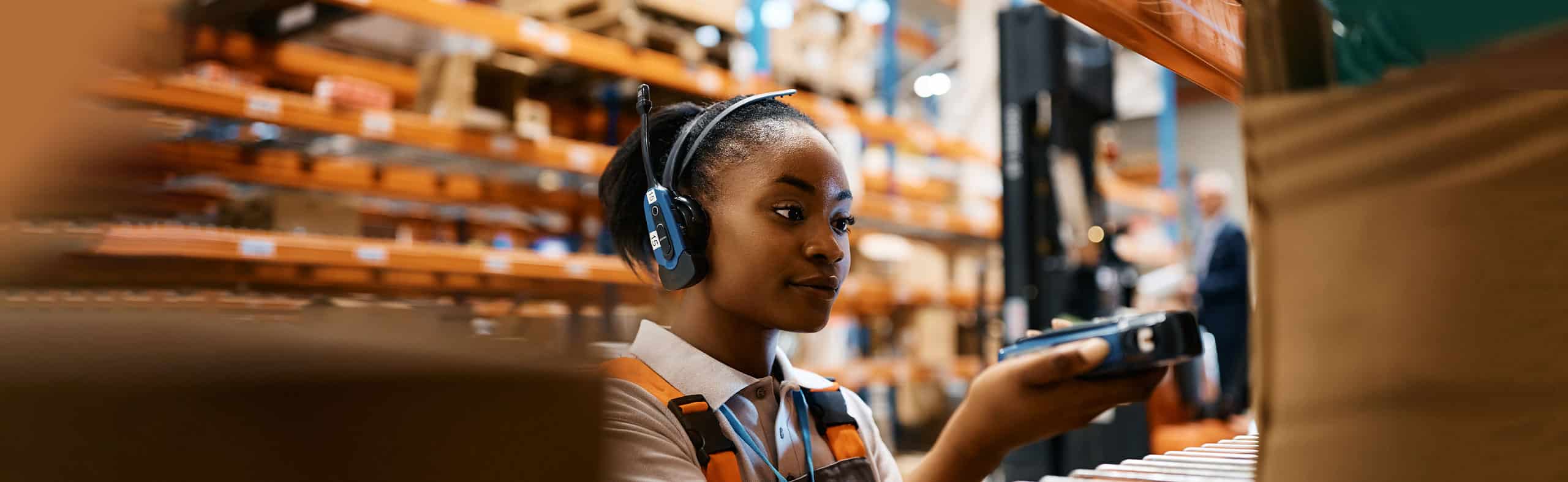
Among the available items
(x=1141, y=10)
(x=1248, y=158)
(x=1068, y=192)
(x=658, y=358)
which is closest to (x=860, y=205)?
(x=1068, y=192)

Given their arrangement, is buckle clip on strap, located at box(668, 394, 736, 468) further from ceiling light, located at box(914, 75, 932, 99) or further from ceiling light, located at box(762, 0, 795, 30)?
ceiling light, located at box(914, 75, 932, 99)

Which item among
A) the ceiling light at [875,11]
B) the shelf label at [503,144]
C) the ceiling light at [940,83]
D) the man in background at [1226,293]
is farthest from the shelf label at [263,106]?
the ceiling light at [940,83]

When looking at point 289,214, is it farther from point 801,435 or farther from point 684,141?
point 801,435

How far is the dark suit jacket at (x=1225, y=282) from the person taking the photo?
171 inches

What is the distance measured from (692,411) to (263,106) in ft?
6.91

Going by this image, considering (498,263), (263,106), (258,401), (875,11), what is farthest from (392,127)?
(875,11)

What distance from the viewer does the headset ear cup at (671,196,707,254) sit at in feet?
3.04

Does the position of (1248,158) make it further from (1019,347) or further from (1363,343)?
(1019,347)

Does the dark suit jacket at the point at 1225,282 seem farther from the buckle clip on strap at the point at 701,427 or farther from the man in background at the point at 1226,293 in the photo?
the buckle clip on strap at the point at 701,427

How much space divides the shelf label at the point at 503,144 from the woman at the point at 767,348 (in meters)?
2.12

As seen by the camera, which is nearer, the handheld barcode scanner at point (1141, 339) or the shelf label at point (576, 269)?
the handheld barcode scanner at point (1141, 339)

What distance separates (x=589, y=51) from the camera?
124 inches

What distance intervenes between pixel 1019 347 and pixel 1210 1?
0.31 m

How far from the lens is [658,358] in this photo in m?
0.93
